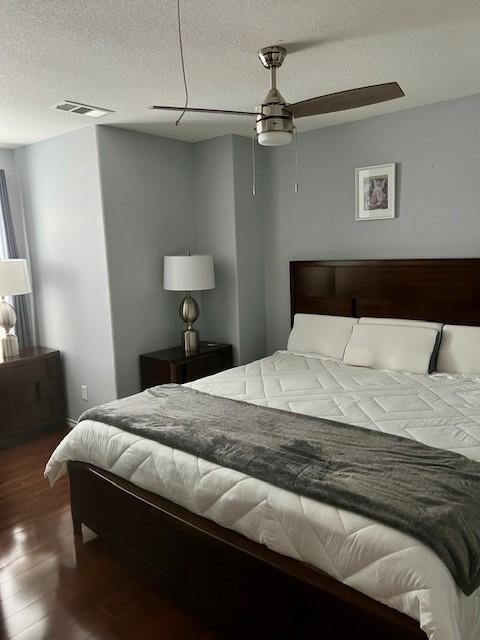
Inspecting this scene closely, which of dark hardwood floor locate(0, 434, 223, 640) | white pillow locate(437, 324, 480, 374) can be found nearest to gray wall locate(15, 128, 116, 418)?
dark hardwood floor locate(0, 434, 223, 640)

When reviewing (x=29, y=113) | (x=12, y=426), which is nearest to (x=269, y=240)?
(x=29, y=113)

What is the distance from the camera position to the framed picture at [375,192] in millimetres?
3545

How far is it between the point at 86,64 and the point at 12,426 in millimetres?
2810

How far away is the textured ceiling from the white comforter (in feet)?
5.71

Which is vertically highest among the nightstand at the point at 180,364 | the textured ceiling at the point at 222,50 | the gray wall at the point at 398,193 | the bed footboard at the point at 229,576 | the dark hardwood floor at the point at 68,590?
the textured ceiling at the point at 222,50

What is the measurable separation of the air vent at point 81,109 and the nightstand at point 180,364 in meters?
1.77

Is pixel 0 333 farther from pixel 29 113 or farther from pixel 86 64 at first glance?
pixel 86 64

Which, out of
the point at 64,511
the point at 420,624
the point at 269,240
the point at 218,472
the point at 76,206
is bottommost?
the point at 64,511

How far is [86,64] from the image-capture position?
2.37m

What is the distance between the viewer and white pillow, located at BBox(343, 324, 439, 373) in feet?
10.3

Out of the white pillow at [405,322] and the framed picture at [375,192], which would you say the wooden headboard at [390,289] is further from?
the framed picture at [375,192]

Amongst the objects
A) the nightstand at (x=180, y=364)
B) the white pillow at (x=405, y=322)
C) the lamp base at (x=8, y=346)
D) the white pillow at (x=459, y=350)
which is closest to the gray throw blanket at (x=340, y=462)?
the nightstand at (x=180, y=364)

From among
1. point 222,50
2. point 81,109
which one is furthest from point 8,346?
point 222,50

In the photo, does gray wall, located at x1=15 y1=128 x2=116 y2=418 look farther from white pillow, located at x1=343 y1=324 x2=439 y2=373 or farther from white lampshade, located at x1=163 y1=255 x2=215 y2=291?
white pillow, located at x1=343 y1=324 x2=439 y2=373
